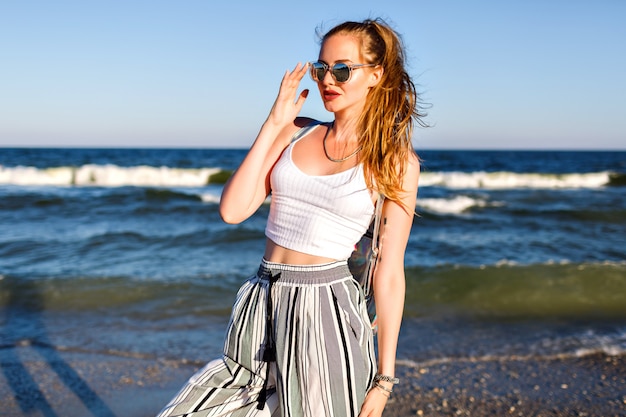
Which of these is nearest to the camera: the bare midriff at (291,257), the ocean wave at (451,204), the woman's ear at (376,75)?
the bare midriff at (291,257)

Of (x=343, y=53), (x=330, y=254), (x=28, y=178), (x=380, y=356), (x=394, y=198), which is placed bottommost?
(x=28, y=178)

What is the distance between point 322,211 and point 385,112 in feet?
1.39

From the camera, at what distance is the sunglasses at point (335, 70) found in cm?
200

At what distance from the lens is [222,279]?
745cm

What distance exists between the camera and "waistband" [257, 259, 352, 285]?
6.22ft

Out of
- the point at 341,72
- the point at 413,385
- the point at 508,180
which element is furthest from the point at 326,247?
the point at 508,180

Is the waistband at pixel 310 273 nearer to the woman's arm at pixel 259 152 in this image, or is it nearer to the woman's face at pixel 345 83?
the woman's arm at pixel 259 152

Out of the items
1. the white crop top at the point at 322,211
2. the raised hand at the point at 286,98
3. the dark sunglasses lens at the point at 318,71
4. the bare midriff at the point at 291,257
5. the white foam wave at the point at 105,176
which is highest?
the dark sunglasses lens at the point at 318,71

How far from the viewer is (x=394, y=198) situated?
193 centimetres

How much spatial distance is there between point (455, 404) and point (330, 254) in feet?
9.00

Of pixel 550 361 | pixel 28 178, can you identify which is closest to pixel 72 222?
pixel 550 361

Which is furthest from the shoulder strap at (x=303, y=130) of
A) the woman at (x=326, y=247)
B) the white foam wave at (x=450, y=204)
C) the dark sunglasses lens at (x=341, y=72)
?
the white foam wave at (x=450, y=204)

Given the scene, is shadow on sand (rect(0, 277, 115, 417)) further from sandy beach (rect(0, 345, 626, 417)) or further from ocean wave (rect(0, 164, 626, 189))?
ocean wave (rect(0, 164, 626, 189))

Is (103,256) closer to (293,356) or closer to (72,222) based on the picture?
(72,222)
